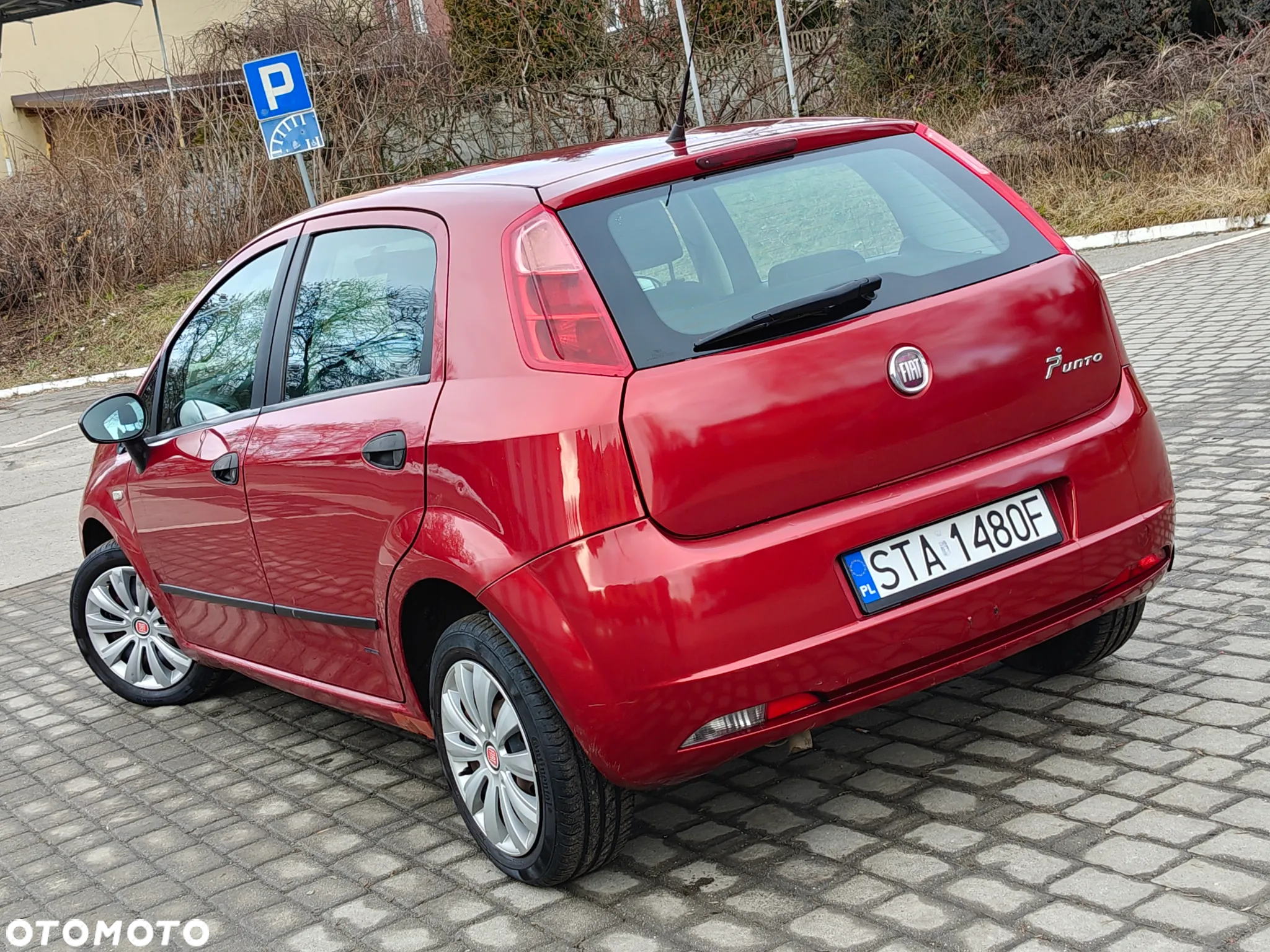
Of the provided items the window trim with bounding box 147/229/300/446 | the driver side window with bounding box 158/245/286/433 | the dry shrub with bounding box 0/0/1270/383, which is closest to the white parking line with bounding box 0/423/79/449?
the dry shrub with bounding box 0/0/1270/383

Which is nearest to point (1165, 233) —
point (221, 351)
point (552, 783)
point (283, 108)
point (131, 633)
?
point (283, 108)

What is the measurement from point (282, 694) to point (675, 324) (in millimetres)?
3093

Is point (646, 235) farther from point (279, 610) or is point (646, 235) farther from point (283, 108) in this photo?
point (283, 108)

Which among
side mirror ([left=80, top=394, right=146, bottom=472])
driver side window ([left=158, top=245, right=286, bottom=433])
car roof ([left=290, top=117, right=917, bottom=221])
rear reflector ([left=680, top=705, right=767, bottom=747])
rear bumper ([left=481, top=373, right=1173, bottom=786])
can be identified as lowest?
rear reflector ([left=680, top=705, right=767, bottom=747])

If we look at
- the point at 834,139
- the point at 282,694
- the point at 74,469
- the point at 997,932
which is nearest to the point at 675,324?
the point at 834,139

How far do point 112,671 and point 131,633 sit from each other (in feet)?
0.63

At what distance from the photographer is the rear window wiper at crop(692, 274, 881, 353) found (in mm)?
3285

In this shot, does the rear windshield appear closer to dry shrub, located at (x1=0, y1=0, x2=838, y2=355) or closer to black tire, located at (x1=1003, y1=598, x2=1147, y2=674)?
black tire, located at (x1=1003, y1=598, x2=1147, y2=674)

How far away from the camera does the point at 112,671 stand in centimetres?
585

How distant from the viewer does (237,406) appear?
4621 mm

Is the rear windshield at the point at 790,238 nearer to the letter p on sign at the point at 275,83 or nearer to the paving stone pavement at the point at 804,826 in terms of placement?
the paving stone pavement at the point at 804,826

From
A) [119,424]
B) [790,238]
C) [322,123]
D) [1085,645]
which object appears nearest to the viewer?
[790,238]

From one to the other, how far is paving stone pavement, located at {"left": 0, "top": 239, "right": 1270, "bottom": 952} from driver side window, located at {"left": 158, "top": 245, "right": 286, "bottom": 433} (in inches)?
48.1

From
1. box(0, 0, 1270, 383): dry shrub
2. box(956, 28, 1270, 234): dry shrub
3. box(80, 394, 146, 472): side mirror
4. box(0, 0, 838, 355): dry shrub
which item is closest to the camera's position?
box(80, 394, 146, 472): side mirror
